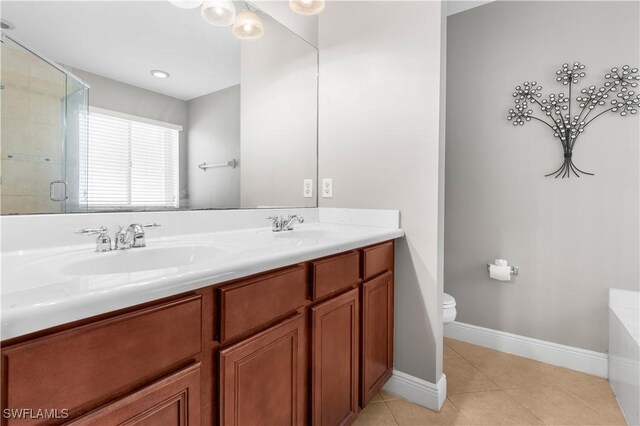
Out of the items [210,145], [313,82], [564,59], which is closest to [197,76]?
[210,145]

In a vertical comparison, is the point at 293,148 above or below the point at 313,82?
below

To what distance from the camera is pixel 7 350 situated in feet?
1.44

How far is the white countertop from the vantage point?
0.47 meters

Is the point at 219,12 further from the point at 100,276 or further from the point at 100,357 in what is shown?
the point at 100,357

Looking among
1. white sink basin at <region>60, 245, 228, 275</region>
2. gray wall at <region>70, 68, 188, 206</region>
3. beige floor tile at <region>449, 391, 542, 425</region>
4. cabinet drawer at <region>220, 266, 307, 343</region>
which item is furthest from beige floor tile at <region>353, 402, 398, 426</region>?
gray wall at <region>70, 68, 188, 206</region>

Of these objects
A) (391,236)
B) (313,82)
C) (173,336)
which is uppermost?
(313,82)

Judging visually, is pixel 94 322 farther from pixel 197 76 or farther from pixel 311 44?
pixel 311 44

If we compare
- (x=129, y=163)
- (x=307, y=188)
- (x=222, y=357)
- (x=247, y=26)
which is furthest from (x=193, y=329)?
(x=247, y=26)

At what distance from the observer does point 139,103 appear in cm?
118

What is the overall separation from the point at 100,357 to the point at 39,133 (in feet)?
2.47

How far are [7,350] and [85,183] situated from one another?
29.2 inches

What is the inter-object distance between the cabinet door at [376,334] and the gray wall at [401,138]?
10cm


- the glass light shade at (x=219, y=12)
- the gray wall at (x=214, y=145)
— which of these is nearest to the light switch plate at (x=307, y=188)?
the gray wall at (x=214, y=145)

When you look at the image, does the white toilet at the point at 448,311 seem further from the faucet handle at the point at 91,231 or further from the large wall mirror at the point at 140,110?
the faucet handle at the point at 91,231
